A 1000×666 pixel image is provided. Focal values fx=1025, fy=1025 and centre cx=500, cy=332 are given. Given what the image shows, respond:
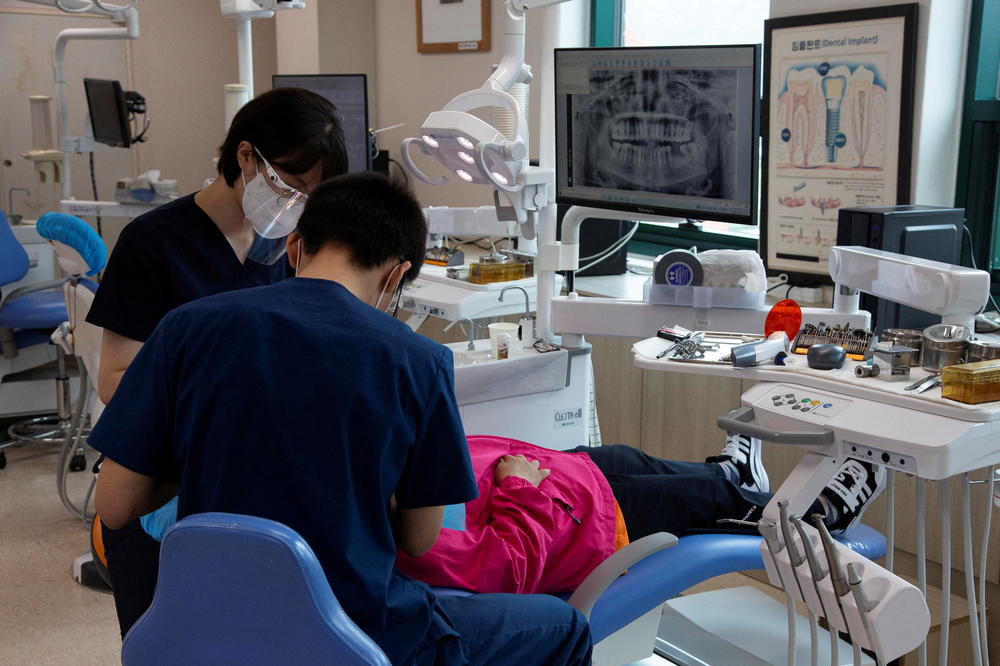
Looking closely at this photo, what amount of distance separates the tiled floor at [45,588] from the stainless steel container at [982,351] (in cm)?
214

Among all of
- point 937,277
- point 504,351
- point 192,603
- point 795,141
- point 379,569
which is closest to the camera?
point 192,603

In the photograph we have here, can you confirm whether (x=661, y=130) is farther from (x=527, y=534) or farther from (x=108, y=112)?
(x=108, y=112)

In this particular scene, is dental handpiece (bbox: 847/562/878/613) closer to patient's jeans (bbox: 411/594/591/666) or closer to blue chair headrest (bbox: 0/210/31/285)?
patient's jeans (bbox: 411/594/591/666)

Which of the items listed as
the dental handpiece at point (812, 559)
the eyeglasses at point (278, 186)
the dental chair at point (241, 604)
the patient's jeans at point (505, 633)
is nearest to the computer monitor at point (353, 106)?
the eyeglasses at point (278, 186)

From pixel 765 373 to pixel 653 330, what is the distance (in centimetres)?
62

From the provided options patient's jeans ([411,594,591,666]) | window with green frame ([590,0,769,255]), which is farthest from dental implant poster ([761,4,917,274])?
patient's jeans ([411,594,591,666])

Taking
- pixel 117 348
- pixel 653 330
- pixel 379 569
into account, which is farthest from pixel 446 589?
pixel 653 330

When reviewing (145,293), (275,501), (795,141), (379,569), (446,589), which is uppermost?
(795,141)

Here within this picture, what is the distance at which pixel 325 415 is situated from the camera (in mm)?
1281

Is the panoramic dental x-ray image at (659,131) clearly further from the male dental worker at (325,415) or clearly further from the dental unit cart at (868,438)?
the male dental worker at (325,415)

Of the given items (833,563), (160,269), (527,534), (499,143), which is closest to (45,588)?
(160,269)

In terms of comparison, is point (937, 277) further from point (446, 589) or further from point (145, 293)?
point (145, 293)

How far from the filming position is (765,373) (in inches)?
70.8

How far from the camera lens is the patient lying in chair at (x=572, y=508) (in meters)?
1.85
